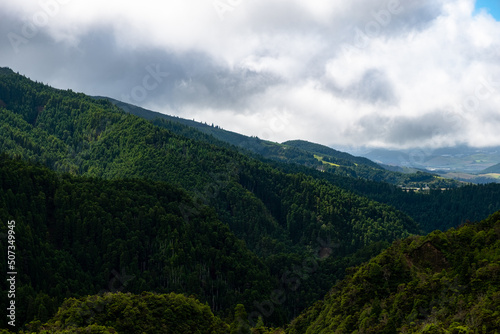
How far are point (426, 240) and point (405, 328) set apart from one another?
35.9 metres

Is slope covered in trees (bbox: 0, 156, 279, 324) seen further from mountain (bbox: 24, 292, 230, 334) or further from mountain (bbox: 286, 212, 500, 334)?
mountain (bbox: 286, 212, 500, 334)

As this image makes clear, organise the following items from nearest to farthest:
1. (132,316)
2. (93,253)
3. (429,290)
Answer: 1. (429,290)
2. (132,316)
3. (93,253)

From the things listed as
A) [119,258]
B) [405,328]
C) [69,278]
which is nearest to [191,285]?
[119,258]

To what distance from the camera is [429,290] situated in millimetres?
103625

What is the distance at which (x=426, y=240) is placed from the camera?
121250mm

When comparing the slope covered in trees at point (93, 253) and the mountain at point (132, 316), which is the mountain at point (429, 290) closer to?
the mountain at point (132, 316)

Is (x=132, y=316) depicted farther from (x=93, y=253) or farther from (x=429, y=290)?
(x=93, y=253)

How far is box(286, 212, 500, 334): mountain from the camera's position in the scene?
288ft

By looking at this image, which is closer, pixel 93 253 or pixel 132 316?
pixel 132 316

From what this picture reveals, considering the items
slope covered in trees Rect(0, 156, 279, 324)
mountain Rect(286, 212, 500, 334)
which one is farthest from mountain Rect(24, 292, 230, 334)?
slope covered in trees Rect(0, 156, 279, 324)

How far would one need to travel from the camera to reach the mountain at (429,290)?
Answer: 87.8 meters

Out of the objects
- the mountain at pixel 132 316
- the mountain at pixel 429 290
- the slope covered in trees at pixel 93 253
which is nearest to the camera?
the mountain at pixel 429 290

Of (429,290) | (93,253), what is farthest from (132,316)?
(93,253)

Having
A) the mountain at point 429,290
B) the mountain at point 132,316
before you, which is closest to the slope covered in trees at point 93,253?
the mountain at point 132,316
